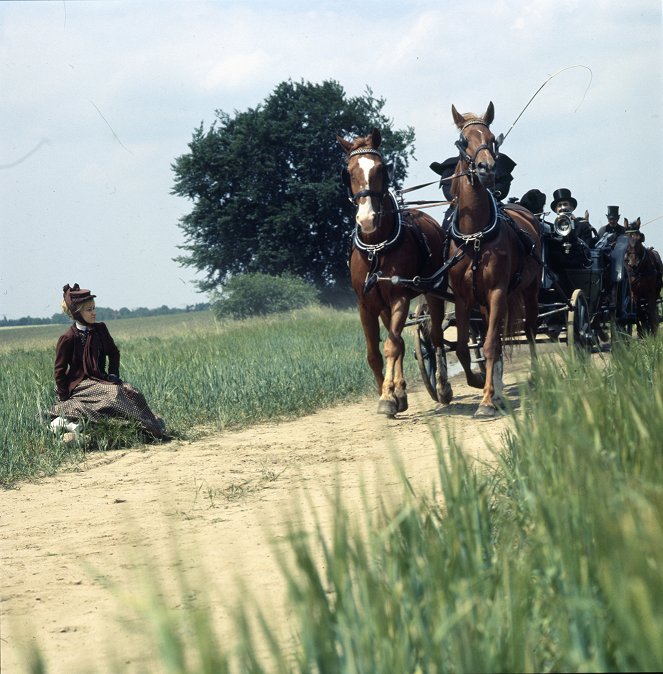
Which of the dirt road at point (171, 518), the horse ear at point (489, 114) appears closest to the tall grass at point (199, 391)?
the dirt road at point (171, 518)

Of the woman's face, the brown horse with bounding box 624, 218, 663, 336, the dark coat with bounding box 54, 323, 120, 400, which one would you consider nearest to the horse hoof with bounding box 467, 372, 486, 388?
the dark coat with bounding box 54, 323, 120, 400

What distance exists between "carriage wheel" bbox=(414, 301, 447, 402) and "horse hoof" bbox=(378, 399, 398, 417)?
1315 millimetres

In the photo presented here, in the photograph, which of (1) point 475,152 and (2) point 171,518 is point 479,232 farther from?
(2) point 171,518

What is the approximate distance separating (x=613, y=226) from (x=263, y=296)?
89.1 ft

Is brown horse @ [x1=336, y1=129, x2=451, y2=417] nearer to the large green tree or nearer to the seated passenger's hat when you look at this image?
the seated passenger's hat

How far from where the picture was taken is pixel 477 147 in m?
9.23

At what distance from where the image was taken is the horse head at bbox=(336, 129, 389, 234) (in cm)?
937

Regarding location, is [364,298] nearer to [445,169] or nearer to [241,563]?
[445,169]

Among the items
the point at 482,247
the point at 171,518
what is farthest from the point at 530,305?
the point at 171,518

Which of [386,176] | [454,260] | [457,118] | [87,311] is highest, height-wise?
[457,118]

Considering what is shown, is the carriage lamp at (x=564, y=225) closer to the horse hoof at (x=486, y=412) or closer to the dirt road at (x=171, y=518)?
the dirt road at (x=171, y=518)

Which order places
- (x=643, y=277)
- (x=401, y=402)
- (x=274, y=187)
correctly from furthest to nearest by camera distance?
(x=274, y=187)
(x=643, y=277)
(x=401, y=402)

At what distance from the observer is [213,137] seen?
49875 mm

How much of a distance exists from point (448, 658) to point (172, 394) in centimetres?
917
